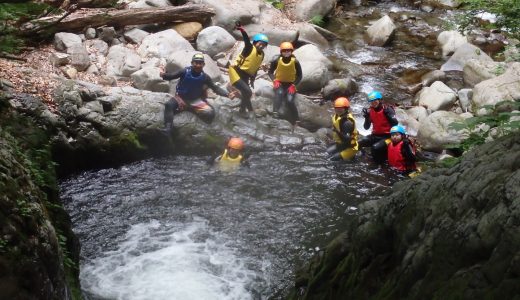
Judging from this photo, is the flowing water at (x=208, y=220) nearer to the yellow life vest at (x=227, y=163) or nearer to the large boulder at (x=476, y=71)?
the yellow life vest at (x=227, y=163)

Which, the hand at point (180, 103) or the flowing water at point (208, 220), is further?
the hand at point (180, 103)

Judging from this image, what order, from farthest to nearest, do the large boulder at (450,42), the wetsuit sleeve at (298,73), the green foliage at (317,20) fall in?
the green foliage at (317,20) → the large boulder at (450,42) → the wetsuit sleeve at (298,73)

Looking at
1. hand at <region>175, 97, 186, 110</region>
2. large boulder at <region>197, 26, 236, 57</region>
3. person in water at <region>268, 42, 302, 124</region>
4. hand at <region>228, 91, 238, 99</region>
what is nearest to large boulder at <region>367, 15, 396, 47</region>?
large boulder at <region>197, 26, 236, 57</region>

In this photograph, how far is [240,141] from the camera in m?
9.45

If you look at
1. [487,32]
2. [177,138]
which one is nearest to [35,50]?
[177,138]

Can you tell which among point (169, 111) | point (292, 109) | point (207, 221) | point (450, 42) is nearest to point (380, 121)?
point (292, 109)

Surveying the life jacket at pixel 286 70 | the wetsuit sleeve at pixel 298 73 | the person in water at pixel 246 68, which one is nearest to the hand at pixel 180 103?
the person in water at pixel 246 68

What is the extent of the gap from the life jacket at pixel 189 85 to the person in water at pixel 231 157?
1262mm

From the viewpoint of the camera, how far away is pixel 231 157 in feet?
31.1

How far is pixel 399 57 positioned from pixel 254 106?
5989mm

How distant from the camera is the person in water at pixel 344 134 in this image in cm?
991

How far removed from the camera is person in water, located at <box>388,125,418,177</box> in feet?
30.7

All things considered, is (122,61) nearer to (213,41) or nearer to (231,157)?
(213,41)

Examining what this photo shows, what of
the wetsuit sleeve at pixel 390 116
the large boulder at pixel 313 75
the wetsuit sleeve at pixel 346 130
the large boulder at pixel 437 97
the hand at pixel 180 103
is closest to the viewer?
the hand at pixel 180 103
